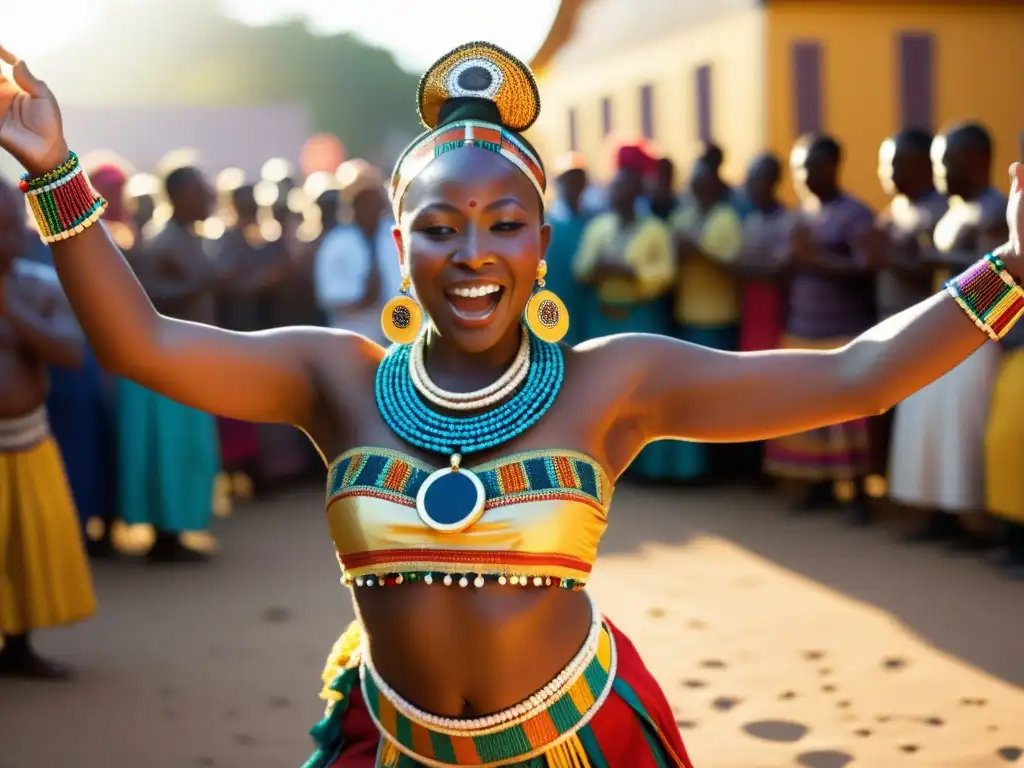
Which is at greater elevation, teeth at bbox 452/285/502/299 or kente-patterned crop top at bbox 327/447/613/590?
teeth at bbox 452/285/502/299

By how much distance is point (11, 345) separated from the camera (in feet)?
16.2

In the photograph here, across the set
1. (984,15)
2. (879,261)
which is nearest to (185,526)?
(879,261)

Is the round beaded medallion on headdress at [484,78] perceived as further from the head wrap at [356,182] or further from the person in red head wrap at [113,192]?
the head wrap at [356,182]

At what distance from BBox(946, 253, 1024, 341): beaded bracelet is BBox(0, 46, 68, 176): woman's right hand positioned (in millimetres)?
1643

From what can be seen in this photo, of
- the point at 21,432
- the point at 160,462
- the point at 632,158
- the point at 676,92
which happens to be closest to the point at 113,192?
the point at 160,462

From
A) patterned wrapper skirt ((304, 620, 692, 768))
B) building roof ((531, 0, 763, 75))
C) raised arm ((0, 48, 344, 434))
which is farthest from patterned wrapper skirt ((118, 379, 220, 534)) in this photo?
building roof ((531, 0, 763, 75))

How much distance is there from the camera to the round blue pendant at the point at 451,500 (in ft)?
7.50

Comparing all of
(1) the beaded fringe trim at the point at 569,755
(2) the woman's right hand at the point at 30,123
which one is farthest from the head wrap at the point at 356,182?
(1) the beaded fringe trim at the point at 569,755

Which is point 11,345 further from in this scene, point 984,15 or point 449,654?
point 984,15

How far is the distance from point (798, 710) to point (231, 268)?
524 cm

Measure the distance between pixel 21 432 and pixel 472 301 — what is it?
329cm

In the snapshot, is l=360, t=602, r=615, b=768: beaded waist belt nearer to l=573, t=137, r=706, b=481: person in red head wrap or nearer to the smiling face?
the smiling face

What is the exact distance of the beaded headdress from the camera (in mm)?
2469

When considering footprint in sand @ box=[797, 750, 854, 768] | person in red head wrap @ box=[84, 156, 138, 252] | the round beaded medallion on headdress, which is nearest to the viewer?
the round beaded medallion on headdress
